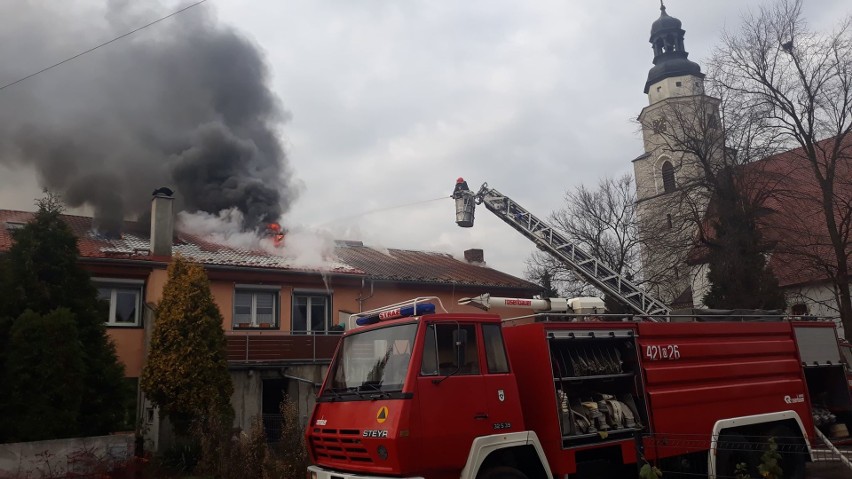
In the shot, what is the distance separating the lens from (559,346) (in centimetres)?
715

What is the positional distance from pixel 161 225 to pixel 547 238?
1145 cm

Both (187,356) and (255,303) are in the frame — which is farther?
(255,303)

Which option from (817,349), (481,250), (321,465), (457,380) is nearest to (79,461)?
(321,465)

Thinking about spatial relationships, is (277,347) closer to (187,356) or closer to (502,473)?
(187,356)

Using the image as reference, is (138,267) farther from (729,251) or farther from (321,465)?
(729,251)

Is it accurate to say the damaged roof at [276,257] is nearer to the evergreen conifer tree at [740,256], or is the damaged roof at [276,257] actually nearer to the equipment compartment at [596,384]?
the evergreen conifer tree at [740,256]

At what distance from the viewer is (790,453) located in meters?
8.77

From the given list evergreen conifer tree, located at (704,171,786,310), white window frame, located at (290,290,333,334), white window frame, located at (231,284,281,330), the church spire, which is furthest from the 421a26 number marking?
the church spire

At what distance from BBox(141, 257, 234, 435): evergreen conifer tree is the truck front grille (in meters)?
5.62

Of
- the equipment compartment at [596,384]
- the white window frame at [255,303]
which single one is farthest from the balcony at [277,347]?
the equipment compartment at [596,384]

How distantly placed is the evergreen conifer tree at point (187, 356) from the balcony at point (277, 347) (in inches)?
79.2

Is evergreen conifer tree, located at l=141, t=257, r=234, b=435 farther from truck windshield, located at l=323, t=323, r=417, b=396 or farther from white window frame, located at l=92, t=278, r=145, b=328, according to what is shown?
truck windshield, located at l=323, t=323, r=417, b=396

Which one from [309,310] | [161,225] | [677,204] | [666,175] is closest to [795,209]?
[677,204]

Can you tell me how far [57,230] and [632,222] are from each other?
2746 cm
